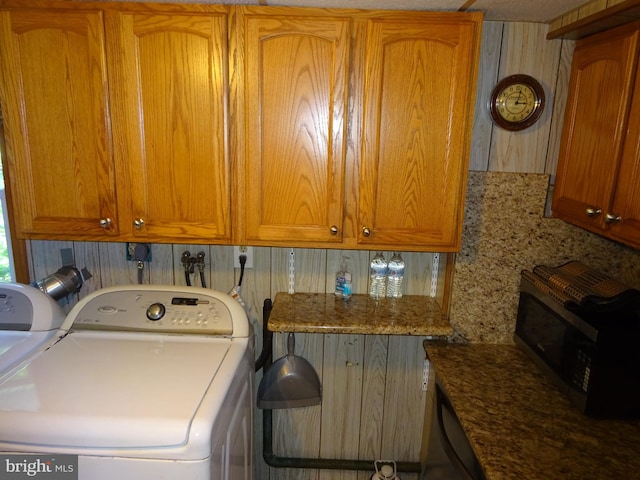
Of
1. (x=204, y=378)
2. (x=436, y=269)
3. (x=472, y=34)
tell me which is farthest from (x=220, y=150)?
(x=436, y=269)

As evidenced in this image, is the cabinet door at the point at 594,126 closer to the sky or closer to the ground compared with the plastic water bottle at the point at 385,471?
closer to the sky

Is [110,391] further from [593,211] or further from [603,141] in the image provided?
[603,141]

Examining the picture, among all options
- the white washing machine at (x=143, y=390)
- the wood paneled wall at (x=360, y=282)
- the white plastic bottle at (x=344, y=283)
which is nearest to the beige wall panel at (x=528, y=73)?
the wood paneled wall at (x=360, y=282)

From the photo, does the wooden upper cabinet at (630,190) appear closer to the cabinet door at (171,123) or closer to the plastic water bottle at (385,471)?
the cabinet door at (171,123)

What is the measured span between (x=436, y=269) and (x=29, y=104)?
1.63 m

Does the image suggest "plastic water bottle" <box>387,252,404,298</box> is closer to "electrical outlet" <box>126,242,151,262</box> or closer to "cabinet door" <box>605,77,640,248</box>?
"cabinet door" <box>605,77,640,248</box>

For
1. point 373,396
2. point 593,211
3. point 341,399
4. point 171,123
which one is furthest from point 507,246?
point 171,123

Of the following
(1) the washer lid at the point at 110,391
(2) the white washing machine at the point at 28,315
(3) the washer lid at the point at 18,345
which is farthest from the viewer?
(2) the white washing machine at the point at 28,315

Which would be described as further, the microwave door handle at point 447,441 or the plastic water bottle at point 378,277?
the plastic water bottle at point 378,277

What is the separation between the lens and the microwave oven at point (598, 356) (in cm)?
121

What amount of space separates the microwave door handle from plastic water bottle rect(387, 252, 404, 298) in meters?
0.42

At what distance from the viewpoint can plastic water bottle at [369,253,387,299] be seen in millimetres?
1804

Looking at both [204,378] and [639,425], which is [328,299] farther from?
[639,425]

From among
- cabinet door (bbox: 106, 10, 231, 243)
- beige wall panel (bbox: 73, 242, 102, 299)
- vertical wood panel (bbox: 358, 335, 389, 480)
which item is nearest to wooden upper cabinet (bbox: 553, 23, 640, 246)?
vertical wood panel (bbox: 358, 335, 389, 480)
